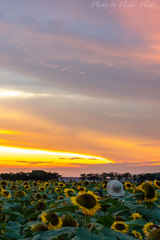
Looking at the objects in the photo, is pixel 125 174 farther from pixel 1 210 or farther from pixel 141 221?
pixel 141 221

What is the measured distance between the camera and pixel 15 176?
35312 millimetres

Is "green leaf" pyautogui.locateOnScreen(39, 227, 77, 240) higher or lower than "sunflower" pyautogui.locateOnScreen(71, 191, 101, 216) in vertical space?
lower

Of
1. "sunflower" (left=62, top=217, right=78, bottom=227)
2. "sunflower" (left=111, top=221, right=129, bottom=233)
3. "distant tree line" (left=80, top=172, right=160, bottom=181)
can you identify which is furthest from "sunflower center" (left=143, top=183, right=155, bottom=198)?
"distant tree line" (left=80, top=172, right=160, bottom=181)

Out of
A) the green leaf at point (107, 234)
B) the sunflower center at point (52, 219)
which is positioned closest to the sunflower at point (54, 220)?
the sunflower center at point (52, 219)

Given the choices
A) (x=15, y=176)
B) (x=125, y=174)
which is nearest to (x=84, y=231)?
(x=125, y=174)

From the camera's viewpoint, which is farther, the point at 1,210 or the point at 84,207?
the point at 1,210

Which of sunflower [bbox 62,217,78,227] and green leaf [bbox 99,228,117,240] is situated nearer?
green leaf [bbox 99,228,117,240]

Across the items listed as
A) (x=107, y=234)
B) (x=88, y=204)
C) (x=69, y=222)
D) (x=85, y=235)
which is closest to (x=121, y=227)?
(x=69, y=222)

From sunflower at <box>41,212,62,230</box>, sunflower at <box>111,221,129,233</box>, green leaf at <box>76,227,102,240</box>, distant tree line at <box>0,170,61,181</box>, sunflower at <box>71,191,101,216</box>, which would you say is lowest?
distant tree line at <box>0,170,61,181</box>

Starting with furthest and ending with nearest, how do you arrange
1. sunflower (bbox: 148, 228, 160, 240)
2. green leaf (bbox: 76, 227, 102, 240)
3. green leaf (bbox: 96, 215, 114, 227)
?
sunflower (bbox: 148, 228, 160, 240) < green leaf (bbox: 96, 215, 114, 227) < green leaf (bbox: 76, 227, 102, 240)

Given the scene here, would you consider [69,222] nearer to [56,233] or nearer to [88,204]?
[88,204]

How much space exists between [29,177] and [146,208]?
33459 millimetres

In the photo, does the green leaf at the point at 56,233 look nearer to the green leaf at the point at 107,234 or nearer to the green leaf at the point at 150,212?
the green leaf at the point at 107,234

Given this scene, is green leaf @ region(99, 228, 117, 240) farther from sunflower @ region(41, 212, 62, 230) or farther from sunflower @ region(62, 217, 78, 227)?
sunflower @ region(41, 212, 62, 230)
